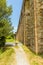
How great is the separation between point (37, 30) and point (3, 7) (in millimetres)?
6673

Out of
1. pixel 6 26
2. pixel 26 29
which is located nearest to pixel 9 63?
pixel 6 26

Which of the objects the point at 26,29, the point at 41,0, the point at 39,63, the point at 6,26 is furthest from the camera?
the point at 26,29

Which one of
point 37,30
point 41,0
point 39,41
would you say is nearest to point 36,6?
point 41,0

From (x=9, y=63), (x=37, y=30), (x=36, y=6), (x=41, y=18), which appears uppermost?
(x=36, y=6)

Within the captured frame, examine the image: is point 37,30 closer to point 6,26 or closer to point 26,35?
point 6,26

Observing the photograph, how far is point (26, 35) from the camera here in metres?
19.0

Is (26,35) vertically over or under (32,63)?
over

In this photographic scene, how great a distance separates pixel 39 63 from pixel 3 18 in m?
9.11

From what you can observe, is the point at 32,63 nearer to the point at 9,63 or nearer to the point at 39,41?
the point at 9,63

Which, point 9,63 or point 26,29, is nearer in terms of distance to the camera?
point 9,63

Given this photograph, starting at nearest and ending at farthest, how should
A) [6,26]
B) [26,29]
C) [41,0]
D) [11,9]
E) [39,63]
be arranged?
[39,63] → [41,0] → [6,26] → [11,9] → [26,29]

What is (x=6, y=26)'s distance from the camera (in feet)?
52.1

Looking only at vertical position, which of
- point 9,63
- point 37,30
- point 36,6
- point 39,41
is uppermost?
point 36,6

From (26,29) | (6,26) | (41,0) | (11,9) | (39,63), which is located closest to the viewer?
(39,63)
